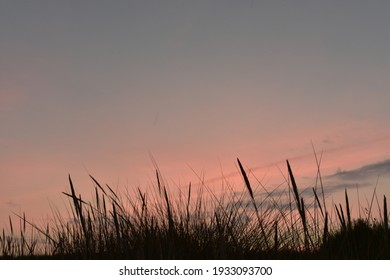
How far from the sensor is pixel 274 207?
457cm

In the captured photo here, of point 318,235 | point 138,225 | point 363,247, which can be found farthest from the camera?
A: point 138,225
